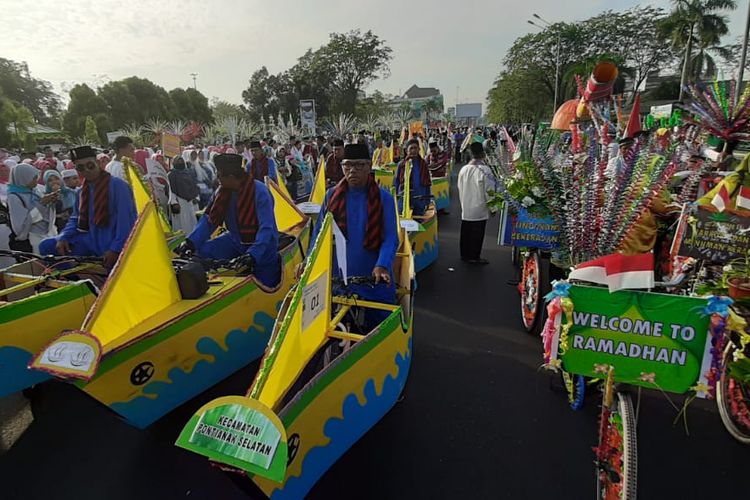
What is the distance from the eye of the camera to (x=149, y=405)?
8.75 ft

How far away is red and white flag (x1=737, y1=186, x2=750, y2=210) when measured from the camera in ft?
7.09

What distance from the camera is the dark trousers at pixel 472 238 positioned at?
6352 millimetres

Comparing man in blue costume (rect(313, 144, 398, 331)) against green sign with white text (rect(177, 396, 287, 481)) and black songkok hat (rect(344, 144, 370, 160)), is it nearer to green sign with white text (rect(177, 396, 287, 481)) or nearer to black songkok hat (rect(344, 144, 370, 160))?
black songkok hat (rect(344, 144, 370, 160))

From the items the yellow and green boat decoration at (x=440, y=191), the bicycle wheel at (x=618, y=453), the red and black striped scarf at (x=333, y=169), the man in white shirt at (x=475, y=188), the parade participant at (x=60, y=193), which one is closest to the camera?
the bicycle wheel at (x=618, y=453)

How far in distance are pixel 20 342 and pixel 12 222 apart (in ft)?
10.4

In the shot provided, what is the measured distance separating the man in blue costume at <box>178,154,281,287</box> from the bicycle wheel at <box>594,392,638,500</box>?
2813 millimetres

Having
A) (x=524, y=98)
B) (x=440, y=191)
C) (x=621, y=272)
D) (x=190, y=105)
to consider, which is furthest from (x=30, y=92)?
(x=621, y=272)

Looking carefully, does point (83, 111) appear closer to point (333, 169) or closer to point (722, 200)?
point (333, 169)

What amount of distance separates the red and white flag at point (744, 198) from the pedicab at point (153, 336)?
3.21 meters

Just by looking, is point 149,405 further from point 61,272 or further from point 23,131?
point 23,131

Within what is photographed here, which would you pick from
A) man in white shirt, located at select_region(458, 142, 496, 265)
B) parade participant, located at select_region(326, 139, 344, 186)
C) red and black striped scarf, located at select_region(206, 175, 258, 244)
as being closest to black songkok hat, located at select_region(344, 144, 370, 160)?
red and black striped scarf, located at select_region(206, 175, 258, 244)

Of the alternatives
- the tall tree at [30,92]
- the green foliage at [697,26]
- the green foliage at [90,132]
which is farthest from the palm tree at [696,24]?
the tall tree at [30,92]

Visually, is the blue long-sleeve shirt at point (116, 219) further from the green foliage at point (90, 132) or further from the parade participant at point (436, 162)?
the green foliage at point (90, 132)

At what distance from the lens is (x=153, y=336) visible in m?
2.61
